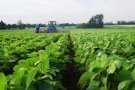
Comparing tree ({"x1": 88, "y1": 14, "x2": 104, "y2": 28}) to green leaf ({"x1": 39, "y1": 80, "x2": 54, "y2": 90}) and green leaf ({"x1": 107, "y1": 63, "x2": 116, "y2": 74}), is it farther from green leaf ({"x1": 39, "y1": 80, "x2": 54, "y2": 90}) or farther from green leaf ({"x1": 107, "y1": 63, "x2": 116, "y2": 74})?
green leaf ({"x1": 39, "y1": 80, "x2": 54, "y2": 90})

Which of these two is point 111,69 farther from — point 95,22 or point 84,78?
point 95,22

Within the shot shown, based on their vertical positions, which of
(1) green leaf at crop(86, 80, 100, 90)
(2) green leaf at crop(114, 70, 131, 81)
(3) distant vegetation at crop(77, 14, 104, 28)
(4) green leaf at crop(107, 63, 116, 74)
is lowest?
(3) distant vegetation at crop(77, 14, 104, 28)

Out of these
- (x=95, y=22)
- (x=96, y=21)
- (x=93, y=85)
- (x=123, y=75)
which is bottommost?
(x=95, y=22)

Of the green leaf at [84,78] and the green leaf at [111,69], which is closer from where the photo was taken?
the green leaf at [111,69]

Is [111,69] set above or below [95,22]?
above

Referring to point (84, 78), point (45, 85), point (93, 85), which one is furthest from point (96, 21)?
point (45, 85)

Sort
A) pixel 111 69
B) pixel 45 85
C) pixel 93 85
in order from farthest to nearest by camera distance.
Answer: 1. pixel 93 85
2. pixel 111 69
3. pixel 45 85

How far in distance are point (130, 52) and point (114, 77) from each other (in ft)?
4.91

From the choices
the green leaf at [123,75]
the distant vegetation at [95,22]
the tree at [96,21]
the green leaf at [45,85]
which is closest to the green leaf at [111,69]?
the green leaf at [123,75]

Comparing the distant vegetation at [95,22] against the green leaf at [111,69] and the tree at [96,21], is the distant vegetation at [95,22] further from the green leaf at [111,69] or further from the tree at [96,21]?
the green leaf at [111,69]

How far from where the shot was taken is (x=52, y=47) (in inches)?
178

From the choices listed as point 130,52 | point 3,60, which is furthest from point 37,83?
point 3,60

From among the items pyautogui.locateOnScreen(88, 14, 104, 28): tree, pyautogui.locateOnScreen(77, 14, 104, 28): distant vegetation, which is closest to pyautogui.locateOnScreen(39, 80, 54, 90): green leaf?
pyautogui.locateOnScreen(77, 14, 104, 28): distant vegetation

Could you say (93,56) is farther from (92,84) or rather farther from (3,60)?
(3,60)
